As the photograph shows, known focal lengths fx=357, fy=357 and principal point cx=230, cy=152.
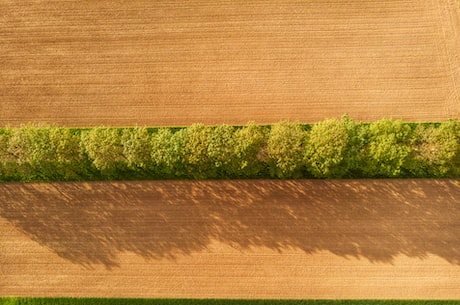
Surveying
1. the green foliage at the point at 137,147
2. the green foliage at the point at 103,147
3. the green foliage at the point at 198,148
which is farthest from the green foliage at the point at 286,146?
the green foliage at the point at 103,147

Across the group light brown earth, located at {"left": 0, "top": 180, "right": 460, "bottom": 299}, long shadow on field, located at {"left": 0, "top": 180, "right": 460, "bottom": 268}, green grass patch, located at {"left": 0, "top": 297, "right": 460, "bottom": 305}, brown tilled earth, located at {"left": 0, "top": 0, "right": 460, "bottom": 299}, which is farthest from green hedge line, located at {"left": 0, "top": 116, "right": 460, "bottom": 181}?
green grass patch, located at {"left": 0, "top": 297, "right": 460, "bottom": 305}

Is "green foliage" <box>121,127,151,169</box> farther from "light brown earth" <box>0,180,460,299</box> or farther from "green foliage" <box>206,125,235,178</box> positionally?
"green foliage" <box>206,125,235,178</box>

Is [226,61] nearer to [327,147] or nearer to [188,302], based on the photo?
[327,147]

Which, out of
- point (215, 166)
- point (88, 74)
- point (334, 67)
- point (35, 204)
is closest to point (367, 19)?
point (334, 67)

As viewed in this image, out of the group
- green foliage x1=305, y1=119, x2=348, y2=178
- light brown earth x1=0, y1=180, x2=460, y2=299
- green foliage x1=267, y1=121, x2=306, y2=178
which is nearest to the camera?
green foliage x1=305, y1=119, x2=348, y2=178

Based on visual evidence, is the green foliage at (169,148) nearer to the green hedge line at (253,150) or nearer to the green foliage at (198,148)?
the green hedge line at (253,150)

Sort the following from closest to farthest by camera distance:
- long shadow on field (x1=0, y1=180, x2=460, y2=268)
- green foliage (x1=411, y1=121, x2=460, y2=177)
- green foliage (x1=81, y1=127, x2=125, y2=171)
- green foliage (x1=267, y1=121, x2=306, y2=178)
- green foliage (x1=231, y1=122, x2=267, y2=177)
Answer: green foliage (x1=411, y1=121, x2=460, y2=177), green foliage (x1=267, y1=121, x2=306, y2=178), green foliage (x1=231, y1=122, x2=267, y2=177), green foliage (x1=81, y1=127, x2=125, y2=171), long shadow on field (x1=0, y1=180, x2=460, y2=268)
